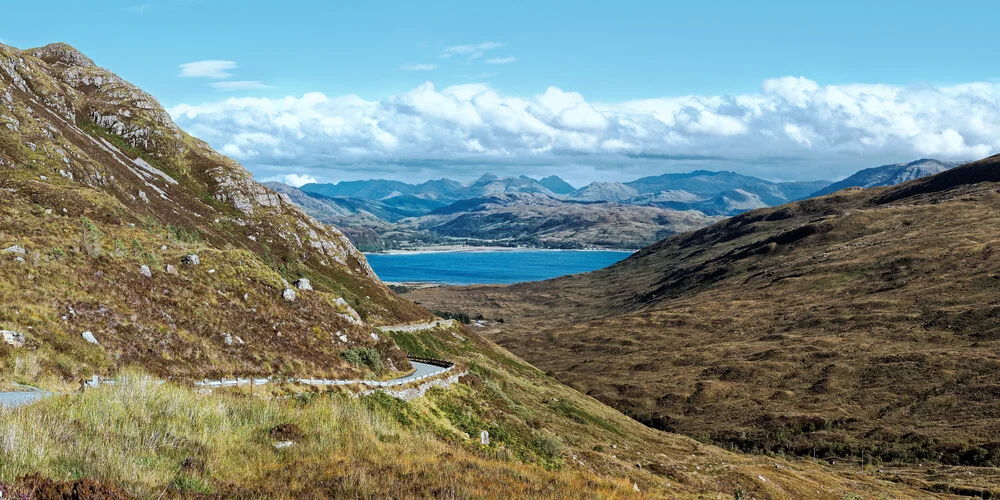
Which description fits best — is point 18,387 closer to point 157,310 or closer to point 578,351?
point 157,310

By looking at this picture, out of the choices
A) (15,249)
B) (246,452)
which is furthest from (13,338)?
(246,452)

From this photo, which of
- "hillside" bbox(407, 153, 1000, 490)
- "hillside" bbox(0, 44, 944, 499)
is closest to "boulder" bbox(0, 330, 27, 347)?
"hillside" bbox(0, 44, 944, 499)

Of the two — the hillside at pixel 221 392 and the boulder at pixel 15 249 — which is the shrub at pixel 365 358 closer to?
the hillside at pixel 221 392

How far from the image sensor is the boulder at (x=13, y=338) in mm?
22188

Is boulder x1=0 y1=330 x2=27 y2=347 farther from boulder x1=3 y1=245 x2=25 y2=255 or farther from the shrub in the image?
the shrub

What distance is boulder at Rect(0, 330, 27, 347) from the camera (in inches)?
874

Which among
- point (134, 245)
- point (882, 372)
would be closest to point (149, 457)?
point (134, 245)

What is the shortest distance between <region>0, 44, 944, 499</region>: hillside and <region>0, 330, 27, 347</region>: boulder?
0.23 ft

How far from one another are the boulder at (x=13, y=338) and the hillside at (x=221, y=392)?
7cm

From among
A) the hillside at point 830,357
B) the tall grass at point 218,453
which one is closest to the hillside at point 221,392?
the tall grass at point 218,453

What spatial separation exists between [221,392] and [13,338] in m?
8.10

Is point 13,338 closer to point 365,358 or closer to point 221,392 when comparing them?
point 221,392

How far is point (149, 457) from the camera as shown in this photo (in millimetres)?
12977

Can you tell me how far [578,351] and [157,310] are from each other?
5148 inches
